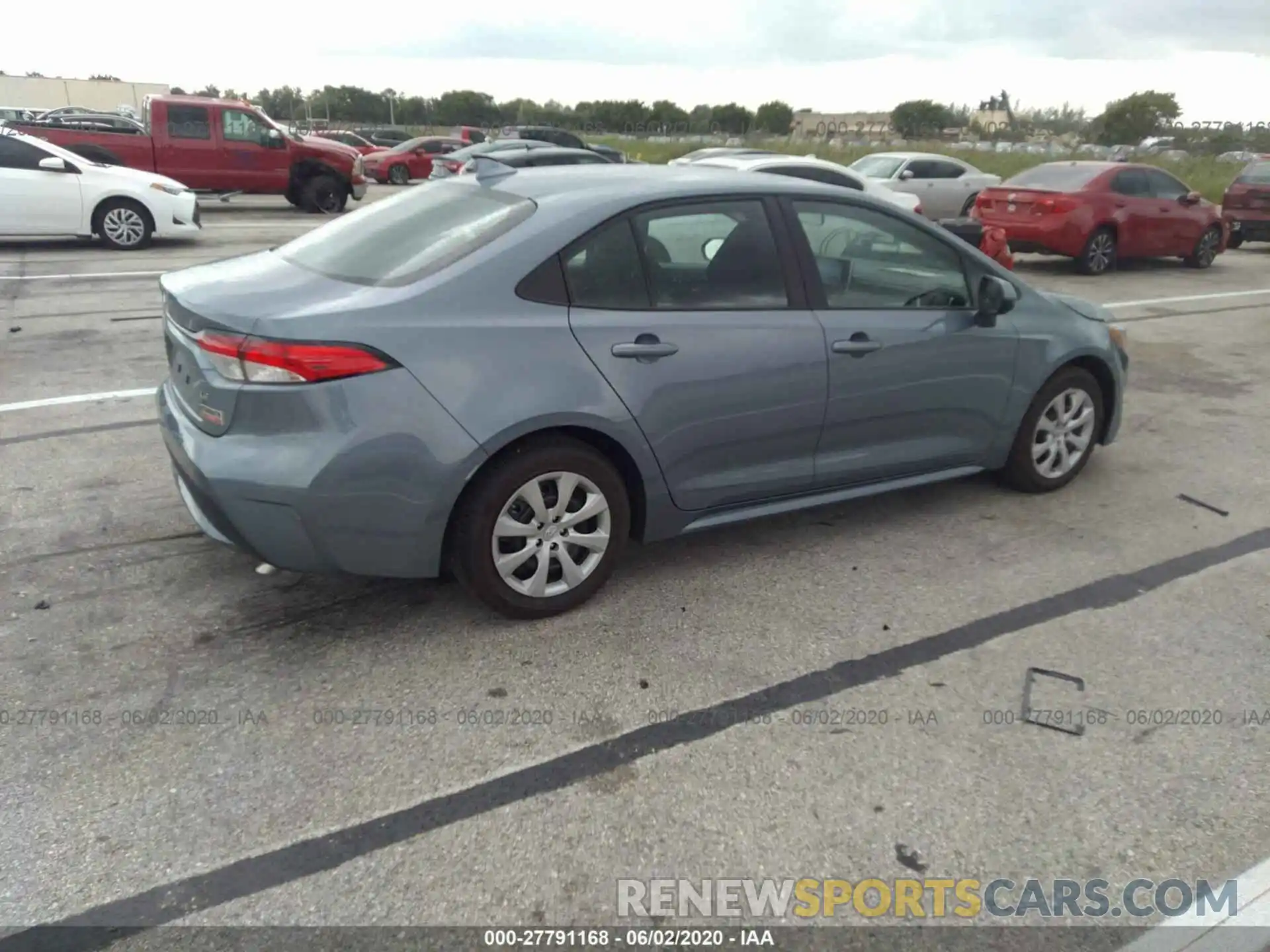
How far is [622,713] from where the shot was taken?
3262 millimetres

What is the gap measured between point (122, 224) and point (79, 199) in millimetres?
538

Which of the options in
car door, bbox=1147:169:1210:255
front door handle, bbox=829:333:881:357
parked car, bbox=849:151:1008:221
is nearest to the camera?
front door handle, bbox=829:333:881:357

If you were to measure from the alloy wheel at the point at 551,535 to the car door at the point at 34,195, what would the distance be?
450 inches

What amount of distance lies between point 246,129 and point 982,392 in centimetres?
1695

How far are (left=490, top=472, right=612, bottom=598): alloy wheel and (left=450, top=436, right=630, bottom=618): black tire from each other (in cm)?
1

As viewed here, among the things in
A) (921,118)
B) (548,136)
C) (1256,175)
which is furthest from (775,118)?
(1256,175)

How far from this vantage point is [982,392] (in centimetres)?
472

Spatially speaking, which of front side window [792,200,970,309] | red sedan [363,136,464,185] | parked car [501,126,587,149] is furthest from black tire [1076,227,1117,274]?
red sedan [363,136,464,185]

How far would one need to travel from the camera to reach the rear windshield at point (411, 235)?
365 centimetres

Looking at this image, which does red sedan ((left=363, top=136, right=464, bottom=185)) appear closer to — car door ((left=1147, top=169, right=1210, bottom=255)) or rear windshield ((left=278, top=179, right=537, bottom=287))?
car door ((left=1147, top=169, right=1210, bottom=255))

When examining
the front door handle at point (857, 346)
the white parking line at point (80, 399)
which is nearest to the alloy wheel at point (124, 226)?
the white parking line at point (80, 399)

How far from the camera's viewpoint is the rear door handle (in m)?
3.67

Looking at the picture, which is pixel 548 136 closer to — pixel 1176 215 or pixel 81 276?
pixel 1176 215

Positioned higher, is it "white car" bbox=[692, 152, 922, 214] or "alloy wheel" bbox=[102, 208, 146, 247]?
"white car" bbox=[692, 152, 922, 214]
